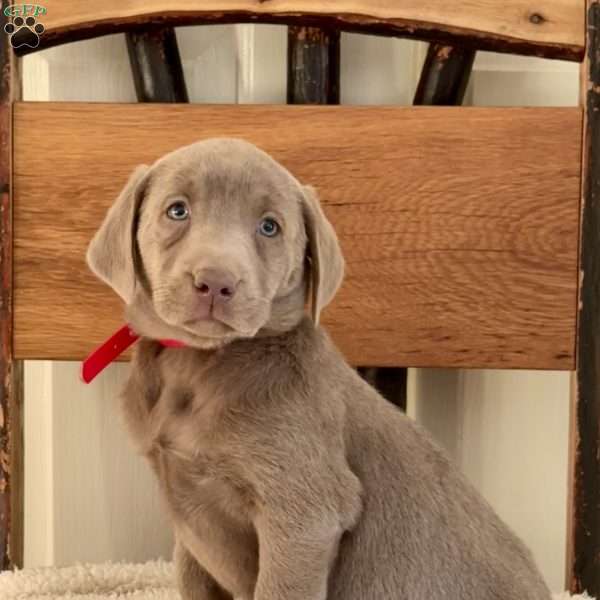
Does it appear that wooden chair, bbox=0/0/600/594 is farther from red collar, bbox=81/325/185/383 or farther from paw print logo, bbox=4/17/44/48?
red collar, bbox=81/325/185/383

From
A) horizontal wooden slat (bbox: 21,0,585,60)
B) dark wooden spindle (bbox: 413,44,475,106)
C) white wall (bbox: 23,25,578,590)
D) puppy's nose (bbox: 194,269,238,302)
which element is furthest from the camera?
white wall (bbox: 23,25,578,590)

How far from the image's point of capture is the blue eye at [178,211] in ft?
4.32

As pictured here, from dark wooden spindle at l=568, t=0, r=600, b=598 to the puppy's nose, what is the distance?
105 cm

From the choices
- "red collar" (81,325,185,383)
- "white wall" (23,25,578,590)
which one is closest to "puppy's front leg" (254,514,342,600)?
"red collar" (81,325,185,383)

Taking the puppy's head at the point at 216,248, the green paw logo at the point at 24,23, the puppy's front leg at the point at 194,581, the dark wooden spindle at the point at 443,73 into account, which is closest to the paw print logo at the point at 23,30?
the green paw logo at the point at 24,23

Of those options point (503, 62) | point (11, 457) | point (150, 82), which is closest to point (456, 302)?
point (503, 62)

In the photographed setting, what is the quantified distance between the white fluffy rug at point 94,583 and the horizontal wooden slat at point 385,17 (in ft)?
3.88

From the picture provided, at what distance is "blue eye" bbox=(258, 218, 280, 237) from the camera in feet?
4.38

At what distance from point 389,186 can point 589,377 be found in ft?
2.03

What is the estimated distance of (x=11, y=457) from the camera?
6.68 ft

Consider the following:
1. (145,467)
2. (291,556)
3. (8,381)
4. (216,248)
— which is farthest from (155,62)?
(291,556)

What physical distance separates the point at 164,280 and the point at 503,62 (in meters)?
1.30

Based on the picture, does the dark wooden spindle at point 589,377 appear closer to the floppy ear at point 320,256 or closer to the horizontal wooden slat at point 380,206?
the horizontal wooden slat at point 380,206

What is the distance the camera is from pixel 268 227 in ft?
4.41
